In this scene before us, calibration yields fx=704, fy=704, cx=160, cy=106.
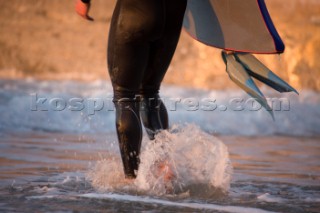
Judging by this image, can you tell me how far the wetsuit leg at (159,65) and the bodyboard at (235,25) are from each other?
0.21 metres

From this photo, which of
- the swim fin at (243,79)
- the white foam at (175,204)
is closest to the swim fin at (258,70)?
the swim fin at (243,79)

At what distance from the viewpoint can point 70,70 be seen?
1069 centimetres

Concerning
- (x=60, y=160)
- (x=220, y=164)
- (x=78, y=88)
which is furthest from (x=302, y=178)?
(x=78, y=88)

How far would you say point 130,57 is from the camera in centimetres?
275

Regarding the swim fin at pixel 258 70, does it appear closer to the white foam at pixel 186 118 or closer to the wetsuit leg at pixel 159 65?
the wetsuit leg at pixel 159 65

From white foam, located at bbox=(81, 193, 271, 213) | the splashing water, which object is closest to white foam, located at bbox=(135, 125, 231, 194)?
the splashing water

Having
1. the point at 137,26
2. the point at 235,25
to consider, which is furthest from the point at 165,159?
the point at 235,25

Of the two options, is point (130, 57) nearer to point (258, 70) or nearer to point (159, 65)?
point (159, 65)

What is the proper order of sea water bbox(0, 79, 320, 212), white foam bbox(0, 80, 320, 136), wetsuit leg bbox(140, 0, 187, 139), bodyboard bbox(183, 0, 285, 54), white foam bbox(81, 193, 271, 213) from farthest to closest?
1. white foam bbox(0, 80, 320, 136)
2. bodyboard bbox(183, 0, 285, 54)
3. wetsuit leg bbox(140, 0, 187, 139)
4. sea water bbox(0, 79, 320, 212)
5. white foam bbox(81, 193, 271, 213)

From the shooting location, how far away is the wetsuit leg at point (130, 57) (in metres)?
2.73

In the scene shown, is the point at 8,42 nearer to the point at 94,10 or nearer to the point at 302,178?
the point at 94,10

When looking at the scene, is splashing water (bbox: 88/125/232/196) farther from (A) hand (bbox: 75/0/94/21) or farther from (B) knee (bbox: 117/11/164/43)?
(A) hand (bbox: 75/0/94/21)

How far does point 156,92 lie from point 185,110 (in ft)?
13.4

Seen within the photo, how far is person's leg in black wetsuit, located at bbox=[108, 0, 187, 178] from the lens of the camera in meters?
2.73
